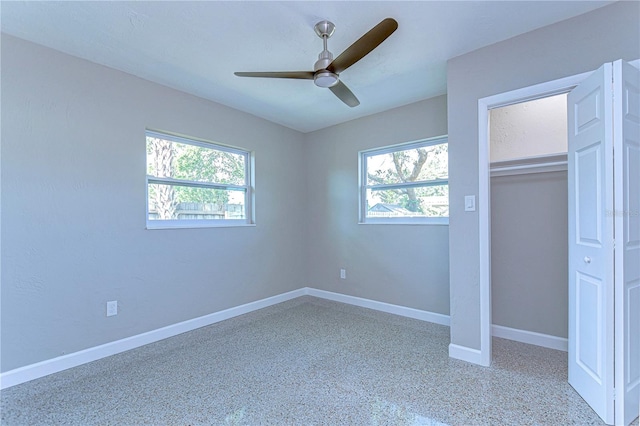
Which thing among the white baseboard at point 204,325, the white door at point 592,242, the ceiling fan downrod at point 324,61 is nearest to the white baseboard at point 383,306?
the white baseboard at point 204,325

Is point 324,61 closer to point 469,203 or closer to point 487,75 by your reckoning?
point 487,75

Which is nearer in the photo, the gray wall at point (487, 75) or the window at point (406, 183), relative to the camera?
the gray wall at point (487, 75)

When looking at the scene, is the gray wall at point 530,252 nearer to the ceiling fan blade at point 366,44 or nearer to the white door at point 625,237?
the white door at point 625,237

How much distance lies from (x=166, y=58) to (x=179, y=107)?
2.29ft

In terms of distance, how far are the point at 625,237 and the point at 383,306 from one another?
2.51 m

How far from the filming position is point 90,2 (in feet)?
5.92

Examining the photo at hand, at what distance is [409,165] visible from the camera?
11.8 feet

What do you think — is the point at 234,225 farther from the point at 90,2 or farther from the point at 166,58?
the point at 90,2

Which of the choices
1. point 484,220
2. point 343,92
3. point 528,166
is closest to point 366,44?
point 343,92

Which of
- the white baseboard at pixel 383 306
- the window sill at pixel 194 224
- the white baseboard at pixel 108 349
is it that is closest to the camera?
the white baseboard at pixel 108 349

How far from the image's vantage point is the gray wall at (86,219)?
2.14 meters

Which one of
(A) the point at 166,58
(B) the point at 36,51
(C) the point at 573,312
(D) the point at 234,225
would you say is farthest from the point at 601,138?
(B) the point at 36,51

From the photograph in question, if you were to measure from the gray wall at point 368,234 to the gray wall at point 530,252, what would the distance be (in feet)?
1.74

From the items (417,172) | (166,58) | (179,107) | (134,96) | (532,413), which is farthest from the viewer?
(417,172)
